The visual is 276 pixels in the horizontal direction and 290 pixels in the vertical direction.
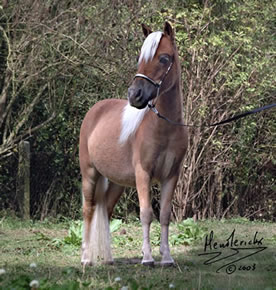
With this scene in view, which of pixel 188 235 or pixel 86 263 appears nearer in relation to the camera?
pixel 86 263

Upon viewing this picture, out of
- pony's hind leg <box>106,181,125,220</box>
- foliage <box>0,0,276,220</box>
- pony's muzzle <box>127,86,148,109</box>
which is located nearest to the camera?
pony's muzzle <box>127,86,148,109</box>

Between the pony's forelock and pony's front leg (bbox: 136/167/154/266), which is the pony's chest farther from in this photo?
the pony's forelock

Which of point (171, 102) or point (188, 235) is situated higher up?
point (171, 102)

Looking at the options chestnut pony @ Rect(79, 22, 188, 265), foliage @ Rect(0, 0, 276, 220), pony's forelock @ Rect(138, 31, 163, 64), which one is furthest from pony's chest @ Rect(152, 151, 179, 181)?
foliage @ Rect(0, 0, 276, 220)

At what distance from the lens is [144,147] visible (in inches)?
228

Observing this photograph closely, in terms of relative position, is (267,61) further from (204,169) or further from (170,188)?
(170,188)

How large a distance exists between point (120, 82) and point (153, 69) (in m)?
4.28

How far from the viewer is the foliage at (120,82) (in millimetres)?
9375

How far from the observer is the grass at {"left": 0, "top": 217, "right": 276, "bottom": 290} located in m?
4.60

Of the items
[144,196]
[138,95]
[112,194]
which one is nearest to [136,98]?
[138,95]

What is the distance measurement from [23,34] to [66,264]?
4163 mm

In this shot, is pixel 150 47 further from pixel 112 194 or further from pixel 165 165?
pixel 112 194

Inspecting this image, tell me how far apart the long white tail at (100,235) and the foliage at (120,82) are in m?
3.35

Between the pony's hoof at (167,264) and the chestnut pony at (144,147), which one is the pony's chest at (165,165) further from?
the pony's hoof at (167,264)
